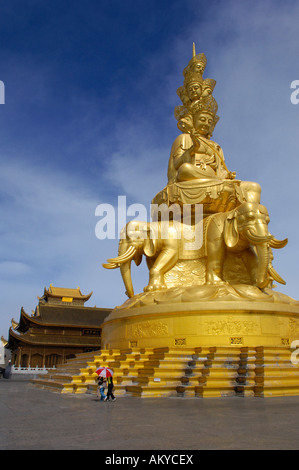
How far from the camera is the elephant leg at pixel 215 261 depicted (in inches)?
498

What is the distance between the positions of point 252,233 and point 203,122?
20.3 feet

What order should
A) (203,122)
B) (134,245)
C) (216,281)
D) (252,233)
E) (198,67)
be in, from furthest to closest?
1. (198,67)
2. (203,122)
3. (134,245)
4. (216,281)
5. (252,233)

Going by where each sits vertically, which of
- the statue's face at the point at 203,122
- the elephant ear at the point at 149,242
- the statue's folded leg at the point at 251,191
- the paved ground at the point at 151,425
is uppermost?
the statue's face at the point at 203,122

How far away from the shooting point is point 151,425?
4.82 meters

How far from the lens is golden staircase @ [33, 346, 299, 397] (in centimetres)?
834

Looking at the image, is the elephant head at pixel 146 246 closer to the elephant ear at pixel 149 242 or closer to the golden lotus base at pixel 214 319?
the elephant ear at pixel 149 242

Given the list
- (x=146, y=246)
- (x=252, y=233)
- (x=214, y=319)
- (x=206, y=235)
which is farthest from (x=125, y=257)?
(x=252, y=233)

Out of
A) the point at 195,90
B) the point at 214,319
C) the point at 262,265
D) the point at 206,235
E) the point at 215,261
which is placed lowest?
the point at 214,319

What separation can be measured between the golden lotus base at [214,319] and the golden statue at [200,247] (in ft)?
0.10

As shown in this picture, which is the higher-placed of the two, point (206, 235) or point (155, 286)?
point (206, 235)

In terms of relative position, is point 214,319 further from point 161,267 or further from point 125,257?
point 125,257

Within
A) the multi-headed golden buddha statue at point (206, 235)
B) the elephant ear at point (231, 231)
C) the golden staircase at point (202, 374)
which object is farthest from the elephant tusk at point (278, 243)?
the golden staircase at point (202, 374)

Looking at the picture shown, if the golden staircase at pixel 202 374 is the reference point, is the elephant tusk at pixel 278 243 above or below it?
above

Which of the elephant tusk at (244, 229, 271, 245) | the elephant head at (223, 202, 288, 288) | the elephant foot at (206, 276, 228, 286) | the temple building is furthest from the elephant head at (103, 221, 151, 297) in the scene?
the temple building
